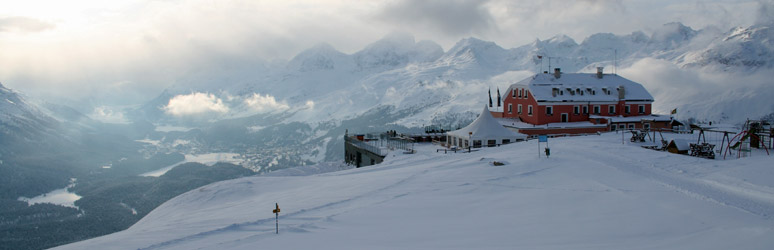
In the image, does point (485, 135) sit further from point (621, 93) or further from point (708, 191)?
point (708, 191)

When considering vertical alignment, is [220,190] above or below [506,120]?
below

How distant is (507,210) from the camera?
17875mm

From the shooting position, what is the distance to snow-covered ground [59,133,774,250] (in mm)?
14320

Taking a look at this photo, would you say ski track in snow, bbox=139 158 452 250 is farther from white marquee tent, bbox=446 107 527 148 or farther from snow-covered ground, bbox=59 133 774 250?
white marquee tent, bbox=446 107 527 148

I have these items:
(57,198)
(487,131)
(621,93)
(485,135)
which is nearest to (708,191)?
(485,135)

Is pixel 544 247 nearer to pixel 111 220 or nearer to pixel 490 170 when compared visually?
pixel 490 170

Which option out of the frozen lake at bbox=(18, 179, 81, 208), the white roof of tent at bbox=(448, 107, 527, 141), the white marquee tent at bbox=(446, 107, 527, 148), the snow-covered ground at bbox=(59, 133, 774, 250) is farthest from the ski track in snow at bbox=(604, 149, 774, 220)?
the frozen lake at bbox=(18, 179, 81, 208)

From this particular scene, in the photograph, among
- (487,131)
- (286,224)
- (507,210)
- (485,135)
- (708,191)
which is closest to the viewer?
(286,224)

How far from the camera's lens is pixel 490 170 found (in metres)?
25.5

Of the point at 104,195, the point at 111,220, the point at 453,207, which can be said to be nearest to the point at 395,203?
the point at 453,207

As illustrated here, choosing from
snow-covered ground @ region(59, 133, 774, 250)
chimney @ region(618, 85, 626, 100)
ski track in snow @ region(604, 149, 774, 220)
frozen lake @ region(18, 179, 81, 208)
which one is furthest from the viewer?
frozen lake @ region(18, 179, 81, 208)

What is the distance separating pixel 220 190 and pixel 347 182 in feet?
25.8

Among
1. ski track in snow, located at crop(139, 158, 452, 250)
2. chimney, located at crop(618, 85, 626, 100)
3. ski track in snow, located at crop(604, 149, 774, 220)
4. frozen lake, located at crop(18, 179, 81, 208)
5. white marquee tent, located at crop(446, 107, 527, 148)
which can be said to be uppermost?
chimney, located at crop(618, 85, 626, 100)

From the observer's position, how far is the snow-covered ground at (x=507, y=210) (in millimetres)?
14320
